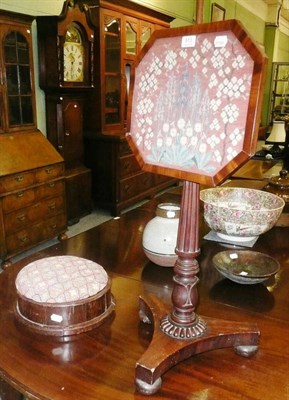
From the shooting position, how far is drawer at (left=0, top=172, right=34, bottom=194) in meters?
2.88

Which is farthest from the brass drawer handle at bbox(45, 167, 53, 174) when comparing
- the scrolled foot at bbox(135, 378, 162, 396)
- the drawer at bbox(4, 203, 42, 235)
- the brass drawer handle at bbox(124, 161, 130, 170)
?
the scrolled foot at bbox(135, 378, 162, 396)

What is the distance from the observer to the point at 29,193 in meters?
3.12

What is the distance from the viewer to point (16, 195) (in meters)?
2.99

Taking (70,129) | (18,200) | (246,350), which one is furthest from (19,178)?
(246,350)

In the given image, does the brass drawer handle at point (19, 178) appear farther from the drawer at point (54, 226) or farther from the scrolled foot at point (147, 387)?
the scrolled foot at point (147, 387)

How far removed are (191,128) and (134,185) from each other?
12.6ft

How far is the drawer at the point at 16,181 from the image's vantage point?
288 cm

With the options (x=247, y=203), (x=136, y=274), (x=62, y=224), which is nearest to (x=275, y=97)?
(x=62, y=224)

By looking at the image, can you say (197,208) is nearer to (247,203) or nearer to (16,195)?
(247,203)

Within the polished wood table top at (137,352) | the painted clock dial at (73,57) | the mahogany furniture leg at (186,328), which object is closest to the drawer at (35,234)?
the painted clock dial at (73,57)

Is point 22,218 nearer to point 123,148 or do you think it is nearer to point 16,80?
point 16,80

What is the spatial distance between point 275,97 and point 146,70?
989 centimetres

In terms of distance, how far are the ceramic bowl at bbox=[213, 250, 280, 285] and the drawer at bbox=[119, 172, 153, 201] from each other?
3049 mm

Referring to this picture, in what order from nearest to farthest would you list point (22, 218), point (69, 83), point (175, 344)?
point (175, 344)
point (22, 218)
point (69, 83)
